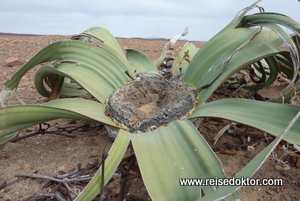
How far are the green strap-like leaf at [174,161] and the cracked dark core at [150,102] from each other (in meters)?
0.05

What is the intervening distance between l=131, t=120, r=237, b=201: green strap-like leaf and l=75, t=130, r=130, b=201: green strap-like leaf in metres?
0.03

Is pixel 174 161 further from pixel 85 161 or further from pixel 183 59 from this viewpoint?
pixel 183 59

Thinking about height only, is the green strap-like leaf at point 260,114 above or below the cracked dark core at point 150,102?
above

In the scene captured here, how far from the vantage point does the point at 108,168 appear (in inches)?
25.7

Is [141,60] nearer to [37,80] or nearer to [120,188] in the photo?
[37,80]

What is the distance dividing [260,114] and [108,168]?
37 centimetres

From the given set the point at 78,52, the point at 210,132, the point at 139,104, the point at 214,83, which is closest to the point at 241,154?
the point at 210,132

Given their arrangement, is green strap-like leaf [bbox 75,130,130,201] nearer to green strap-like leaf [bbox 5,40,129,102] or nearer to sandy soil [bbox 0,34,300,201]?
sandy soil [bbox 0,34,300,201]

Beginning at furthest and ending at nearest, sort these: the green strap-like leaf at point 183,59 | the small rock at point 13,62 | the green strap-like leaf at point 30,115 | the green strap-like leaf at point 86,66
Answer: the small rock at point 13,62
the green strap-like leaf at point 183,59
the green strap-like leaf at point 86,66
the green strap-like leaf at point 30,115

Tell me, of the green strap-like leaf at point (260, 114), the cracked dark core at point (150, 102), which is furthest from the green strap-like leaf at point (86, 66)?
the green strap-like leaf at point (260, 114)

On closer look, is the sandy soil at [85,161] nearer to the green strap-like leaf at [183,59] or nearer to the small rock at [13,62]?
the green strap-like leaf at [183,59]

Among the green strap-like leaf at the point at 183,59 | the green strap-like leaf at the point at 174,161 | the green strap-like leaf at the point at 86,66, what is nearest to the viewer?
the green strap-like leaf at the point at 174,161

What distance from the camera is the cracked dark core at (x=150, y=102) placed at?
0.81 m

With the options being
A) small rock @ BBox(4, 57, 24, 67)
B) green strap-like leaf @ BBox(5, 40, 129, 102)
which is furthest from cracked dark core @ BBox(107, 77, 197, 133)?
small rock @ BBox(4, 57, 24, 67)
